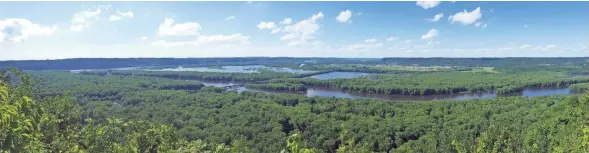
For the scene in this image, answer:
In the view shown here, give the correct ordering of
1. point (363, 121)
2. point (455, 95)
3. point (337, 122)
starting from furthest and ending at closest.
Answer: point (455, 95) → point (363, 121) → point (337, 122)

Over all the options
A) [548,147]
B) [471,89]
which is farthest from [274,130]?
[471,89]

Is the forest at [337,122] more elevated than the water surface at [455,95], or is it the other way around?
the forest at [337,122]

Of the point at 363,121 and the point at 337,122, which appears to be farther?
the point at 363,121

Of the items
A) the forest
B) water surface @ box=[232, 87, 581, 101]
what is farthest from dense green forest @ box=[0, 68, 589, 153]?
water surface @ box=[232, 87, 581, 101]

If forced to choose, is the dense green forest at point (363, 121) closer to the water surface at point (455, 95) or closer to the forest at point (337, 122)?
the forest at point (337, 122)

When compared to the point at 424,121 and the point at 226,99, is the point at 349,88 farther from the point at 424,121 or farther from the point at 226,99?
the point at 424,121

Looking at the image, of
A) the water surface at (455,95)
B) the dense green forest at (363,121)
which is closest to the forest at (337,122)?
the dense green forest at (363,121)

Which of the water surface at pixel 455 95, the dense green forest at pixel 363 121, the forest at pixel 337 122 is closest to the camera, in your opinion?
the forest at pixel 337 122

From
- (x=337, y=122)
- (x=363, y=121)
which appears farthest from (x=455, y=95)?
(x=337, y=122)

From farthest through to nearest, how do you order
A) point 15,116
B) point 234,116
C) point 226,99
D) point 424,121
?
point 226,99 → point 234,116 → point 424,121 → point 15,116

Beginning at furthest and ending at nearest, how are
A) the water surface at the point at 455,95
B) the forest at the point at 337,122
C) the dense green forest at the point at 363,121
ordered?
the water surface at the point at 455,95 < the dense green forest at the point at 363,121 < the forest at the point at 337,122

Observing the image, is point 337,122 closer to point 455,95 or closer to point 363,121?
point 363,121
